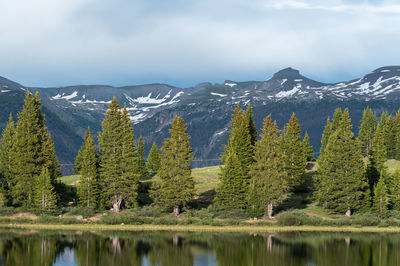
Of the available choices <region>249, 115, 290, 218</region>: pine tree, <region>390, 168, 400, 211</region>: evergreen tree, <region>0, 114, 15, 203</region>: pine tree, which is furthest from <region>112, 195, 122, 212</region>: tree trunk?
<region>390, 168, 400, 211</region>: evergreen tree

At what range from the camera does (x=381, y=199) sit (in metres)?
84.5

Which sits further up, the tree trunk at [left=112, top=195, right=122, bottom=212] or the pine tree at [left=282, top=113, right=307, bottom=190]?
the pine tree at [left=282, top=113, right=307, bottom=190]

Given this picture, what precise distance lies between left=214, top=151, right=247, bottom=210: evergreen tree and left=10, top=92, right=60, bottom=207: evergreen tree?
95.3 ft

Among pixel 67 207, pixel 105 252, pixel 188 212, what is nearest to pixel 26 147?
pixel 67 207

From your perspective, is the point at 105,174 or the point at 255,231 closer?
the point at 255,231

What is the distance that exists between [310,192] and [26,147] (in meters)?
52.5

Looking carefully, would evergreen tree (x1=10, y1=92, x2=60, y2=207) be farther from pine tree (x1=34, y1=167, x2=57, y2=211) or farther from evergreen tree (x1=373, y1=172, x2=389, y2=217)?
evergreen tree (x1=373, y1=172, x2=389, y2=217)

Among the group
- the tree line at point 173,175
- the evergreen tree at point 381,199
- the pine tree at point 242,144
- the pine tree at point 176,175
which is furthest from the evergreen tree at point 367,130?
the pine tree at point 176,175

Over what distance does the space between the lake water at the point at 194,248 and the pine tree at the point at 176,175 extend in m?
13.8

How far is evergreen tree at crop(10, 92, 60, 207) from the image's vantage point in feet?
286

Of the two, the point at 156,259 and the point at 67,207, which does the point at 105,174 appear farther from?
the point at 156,259

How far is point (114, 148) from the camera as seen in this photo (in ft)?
301

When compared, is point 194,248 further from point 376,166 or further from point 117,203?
point 376,166

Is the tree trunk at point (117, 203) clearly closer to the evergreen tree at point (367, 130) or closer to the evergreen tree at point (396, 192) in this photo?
the evergreen tree at point (396, 192)
